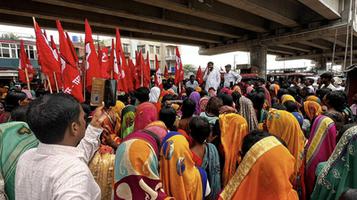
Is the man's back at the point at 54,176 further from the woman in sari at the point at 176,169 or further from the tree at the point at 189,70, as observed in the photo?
the tree at the point at 189,70

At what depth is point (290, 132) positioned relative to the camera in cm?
290

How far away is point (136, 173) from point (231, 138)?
5.22ft

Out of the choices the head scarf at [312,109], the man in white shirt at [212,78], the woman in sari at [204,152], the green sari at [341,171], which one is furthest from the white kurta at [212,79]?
the green sari at [341,171]

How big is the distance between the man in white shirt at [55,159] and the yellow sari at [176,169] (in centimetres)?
61

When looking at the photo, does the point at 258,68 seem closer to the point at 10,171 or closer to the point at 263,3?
the point at 263,3

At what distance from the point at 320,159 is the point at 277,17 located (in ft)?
45.0

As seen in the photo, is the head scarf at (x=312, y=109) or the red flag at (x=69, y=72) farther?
the head scarf at (x=312, y=109)

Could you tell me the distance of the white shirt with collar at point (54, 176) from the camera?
43.2 inches

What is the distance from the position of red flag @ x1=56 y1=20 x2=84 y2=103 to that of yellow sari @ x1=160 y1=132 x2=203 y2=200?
2.70m

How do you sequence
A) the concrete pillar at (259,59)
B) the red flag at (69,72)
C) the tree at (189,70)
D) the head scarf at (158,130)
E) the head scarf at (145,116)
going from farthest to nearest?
the tree at (189,70) < the concrete pillar at (259,59) < the red flag at (69,72) < the head scarf at (145,116) < the head scarf at (158,130)

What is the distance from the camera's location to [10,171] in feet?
5.02

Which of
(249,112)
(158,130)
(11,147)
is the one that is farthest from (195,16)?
(11,147)

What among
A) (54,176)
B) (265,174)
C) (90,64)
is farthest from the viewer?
(90,64)

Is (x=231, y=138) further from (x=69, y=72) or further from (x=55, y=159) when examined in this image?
(x=69, y=72)
